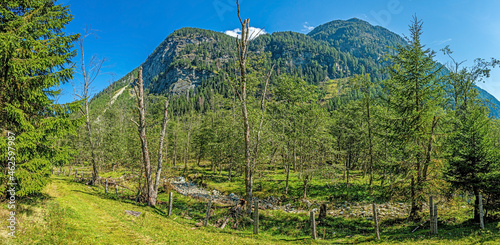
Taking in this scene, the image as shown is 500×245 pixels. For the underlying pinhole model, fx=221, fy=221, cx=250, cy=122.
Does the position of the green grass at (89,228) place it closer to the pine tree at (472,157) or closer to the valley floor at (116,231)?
the valley floor at (116,231)

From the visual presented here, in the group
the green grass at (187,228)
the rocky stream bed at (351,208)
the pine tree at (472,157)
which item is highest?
the pine tree at (472,157)

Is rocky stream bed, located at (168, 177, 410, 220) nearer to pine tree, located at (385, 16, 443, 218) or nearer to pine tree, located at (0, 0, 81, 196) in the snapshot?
pine tree, located at (385, 16, 443, 218)

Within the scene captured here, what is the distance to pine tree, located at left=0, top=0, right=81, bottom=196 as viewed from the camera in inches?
359

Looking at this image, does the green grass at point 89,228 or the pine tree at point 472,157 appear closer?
the green grass at point 89,228

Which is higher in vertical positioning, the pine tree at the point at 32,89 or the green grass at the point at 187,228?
the pine tree at the point at 32,89

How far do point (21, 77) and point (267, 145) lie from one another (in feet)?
67.4

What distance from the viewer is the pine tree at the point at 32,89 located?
912 centimetres

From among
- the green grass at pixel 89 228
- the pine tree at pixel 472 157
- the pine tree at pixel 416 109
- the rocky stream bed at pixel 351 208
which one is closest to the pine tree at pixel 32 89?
the green grass at pixel 89 228

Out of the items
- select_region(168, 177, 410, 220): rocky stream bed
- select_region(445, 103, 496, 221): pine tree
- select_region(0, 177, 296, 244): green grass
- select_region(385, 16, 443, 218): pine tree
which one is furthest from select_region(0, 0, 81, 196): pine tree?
select_region(445, 103, 496, 221): pine tree

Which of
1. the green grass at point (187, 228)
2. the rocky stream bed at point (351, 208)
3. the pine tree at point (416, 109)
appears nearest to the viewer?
the green grass at point (187, 228)

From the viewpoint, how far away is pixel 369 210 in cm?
2005

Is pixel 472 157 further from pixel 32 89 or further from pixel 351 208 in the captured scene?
pixel 32 89

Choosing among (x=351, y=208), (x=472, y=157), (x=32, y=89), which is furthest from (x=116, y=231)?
(x=472, y=157)

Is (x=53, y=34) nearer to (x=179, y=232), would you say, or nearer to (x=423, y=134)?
(x=179, y=232)
